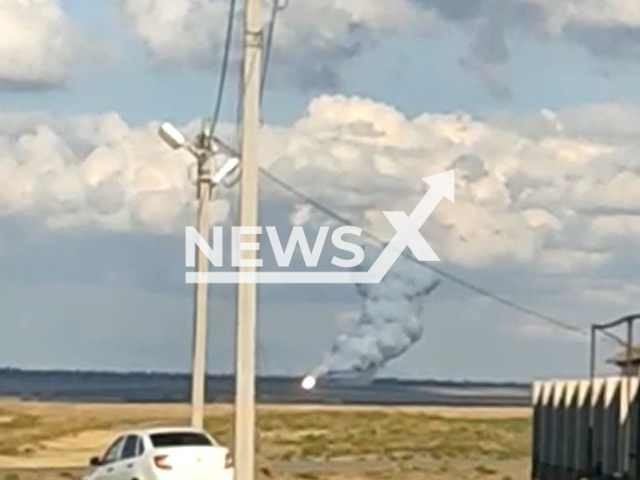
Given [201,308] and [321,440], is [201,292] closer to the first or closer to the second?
[201,308]

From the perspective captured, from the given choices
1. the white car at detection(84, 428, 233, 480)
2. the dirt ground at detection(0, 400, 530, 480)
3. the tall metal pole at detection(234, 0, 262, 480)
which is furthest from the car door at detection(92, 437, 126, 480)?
the tall metal pole at detection(234, 0, 262, 480)

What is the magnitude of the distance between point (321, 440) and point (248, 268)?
56904 mm

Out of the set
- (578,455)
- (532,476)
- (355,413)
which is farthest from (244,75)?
(355,413)

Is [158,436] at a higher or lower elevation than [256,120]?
lower

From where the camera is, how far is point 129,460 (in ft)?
124

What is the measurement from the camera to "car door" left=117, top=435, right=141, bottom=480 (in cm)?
3741

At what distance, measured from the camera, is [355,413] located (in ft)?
371

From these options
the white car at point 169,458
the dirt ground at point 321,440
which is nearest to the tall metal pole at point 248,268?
the white car at point 169,458

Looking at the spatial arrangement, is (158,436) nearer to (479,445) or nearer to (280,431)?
(479,445)

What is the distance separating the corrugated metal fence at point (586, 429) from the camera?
28.2m

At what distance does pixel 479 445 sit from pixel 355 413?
3304 cm

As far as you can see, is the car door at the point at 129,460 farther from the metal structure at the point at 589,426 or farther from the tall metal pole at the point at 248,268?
the tall metal pole at the point at 248,268

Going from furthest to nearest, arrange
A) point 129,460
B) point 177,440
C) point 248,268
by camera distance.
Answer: point 129,460
point 177,440
point 248,268

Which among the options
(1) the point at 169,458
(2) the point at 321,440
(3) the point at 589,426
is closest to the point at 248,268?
(3) the point at 589,426
